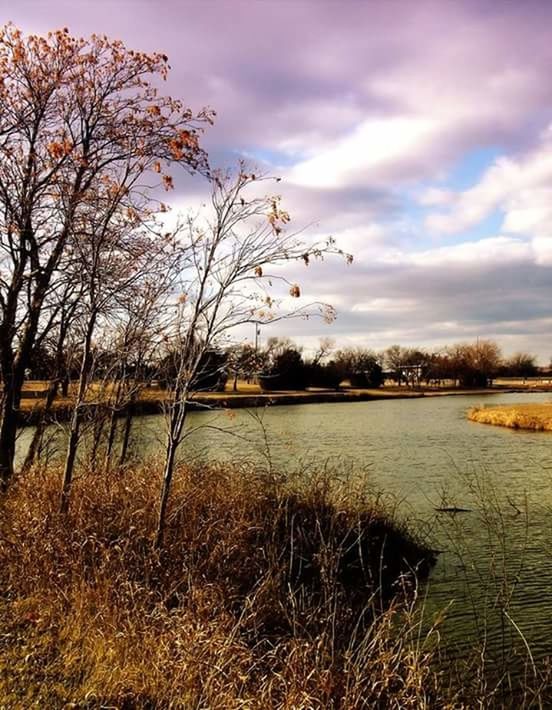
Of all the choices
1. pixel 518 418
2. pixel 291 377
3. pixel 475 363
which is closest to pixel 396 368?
pixel 475 363

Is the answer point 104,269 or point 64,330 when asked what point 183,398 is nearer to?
point 104,269

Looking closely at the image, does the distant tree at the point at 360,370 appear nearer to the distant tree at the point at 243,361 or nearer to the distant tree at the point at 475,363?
the distant tree at the point at 475,363

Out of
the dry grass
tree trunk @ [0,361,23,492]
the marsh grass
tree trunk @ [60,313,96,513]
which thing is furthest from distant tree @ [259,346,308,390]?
tree trunk @ [60,313,96,513]

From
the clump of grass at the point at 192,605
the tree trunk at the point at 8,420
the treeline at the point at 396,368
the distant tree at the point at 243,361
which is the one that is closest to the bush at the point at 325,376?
the treeline at the point at 396,368

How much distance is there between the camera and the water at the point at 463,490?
7695 millimetres

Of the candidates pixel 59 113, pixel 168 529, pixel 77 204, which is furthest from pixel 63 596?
pixel 59 113

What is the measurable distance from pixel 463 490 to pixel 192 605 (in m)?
10.4

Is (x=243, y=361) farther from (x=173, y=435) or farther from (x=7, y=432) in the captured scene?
(x=7, y=432)

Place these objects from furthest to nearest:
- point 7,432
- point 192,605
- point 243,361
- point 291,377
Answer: point 291,377 → point 7,432 → point 243,361 → point 192,605

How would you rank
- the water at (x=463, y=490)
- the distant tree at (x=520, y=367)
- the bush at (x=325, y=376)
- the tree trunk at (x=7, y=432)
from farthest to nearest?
1. the distant tree at (x=520, y=367)
2. the bush at (x=325, y=376)
3. the tree trunk at (x=7, y=432)
4. the water at (x=463, y=490)

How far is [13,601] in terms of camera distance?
6.09 metres

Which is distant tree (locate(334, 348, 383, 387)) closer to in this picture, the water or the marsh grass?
the water

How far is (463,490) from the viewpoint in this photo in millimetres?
14977

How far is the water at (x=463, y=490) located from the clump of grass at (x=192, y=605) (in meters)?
0.80
